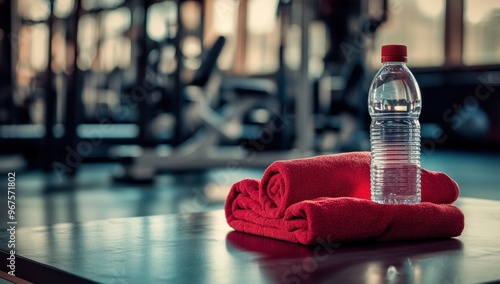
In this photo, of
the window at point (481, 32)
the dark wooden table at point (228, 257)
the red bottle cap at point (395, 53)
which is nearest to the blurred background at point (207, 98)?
the window at point (481, 32)

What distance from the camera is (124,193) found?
361 cm

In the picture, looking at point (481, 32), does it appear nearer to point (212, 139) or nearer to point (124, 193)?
point (212, 139)

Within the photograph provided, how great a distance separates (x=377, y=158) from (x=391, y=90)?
140 mm

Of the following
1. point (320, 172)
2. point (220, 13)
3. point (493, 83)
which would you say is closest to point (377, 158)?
point (320, 172)

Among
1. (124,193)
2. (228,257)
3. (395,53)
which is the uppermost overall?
(395,53)

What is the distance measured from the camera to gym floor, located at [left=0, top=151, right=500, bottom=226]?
9.15 ft

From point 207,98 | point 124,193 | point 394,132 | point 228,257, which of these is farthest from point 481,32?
point 228,257

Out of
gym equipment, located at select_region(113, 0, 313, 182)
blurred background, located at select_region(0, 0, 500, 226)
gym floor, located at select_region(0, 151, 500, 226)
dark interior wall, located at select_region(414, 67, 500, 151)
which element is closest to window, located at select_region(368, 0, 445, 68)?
blurred background, located at select_region(0, 0, 500, 226)

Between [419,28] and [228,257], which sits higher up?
[419,28]

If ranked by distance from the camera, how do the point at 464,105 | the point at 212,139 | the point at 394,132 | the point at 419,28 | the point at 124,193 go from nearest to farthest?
1. the point at 394,132
2. the point at 124,193
3. the point at 212,139
4. the point at 464,105
5. the point at 419,28

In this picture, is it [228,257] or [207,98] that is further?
[207,98]

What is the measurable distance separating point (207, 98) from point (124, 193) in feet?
6.37

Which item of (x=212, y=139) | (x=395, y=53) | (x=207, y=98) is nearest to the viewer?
(x=395, y=53)

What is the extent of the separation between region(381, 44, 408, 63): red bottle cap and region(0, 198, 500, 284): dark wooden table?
0.23 metres
